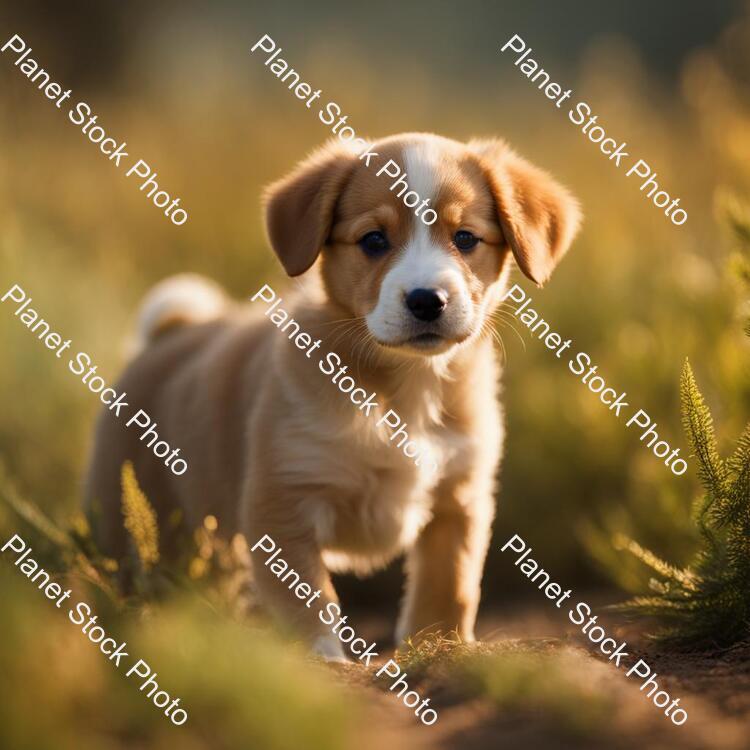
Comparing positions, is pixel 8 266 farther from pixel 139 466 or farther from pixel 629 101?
pixel 629 101

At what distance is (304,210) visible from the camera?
2.90 m

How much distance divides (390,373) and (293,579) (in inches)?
24.9

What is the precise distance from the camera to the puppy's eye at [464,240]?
9.16 ft

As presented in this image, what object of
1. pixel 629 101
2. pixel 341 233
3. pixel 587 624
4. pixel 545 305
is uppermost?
pixel 629 101

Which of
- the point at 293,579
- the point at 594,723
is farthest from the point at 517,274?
the point at 594,723

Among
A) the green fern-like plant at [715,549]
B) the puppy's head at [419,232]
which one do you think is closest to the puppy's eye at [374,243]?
the puppy's head at [419,232]

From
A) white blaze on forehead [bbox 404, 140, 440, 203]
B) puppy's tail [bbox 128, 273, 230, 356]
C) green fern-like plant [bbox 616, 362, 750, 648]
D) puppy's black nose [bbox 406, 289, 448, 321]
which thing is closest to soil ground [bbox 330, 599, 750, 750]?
green fern-like plant [bbox 616, 362, 750, 648]

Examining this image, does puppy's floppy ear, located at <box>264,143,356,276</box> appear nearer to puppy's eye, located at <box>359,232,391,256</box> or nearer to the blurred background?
puppy's eye, located at <box>359,232,391,256</box>

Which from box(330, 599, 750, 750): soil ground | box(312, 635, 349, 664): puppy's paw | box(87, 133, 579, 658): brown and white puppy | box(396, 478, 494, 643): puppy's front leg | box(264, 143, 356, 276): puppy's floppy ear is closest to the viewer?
box(330, 599, 750, 750): soil ground

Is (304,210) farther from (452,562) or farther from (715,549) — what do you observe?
(715,549)

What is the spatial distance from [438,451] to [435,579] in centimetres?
40

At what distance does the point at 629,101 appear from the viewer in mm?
6375

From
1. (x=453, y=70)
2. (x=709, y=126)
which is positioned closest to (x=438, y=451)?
(x=709, y=126)

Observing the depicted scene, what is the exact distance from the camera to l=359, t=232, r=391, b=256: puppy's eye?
278cm
